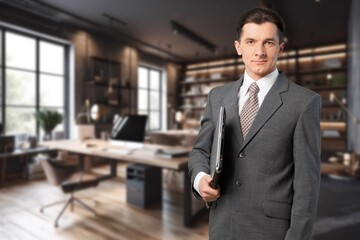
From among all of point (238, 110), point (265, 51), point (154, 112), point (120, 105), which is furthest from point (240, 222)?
point (154, 112)

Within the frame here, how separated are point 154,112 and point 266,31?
8.13m

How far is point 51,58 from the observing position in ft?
18.9

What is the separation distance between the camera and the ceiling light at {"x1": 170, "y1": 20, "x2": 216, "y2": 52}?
18.2 feet

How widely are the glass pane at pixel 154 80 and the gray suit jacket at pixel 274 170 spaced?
7995 millimetres

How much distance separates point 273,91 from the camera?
89 cm

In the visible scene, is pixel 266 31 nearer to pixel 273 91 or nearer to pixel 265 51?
pixel 265 51

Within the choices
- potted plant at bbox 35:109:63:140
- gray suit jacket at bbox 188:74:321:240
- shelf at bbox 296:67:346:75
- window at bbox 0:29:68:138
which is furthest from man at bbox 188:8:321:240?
shelf at bbox 296:67:346:75

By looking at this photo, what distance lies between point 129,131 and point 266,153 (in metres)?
2.83

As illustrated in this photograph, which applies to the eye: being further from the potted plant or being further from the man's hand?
the potted plant

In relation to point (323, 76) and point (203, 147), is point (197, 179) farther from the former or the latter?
point (323, 76)

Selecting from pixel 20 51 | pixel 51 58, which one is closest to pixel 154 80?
pixel 51 58

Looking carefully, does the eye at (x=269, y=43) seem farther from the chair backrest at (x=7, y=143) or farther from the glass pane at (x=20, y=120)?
the glass pane at (x=20, y=120)

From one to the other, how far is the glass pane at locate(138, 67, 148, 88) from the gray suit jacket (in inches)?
295

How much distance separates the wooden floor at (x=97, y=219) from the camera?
8.72 feet
